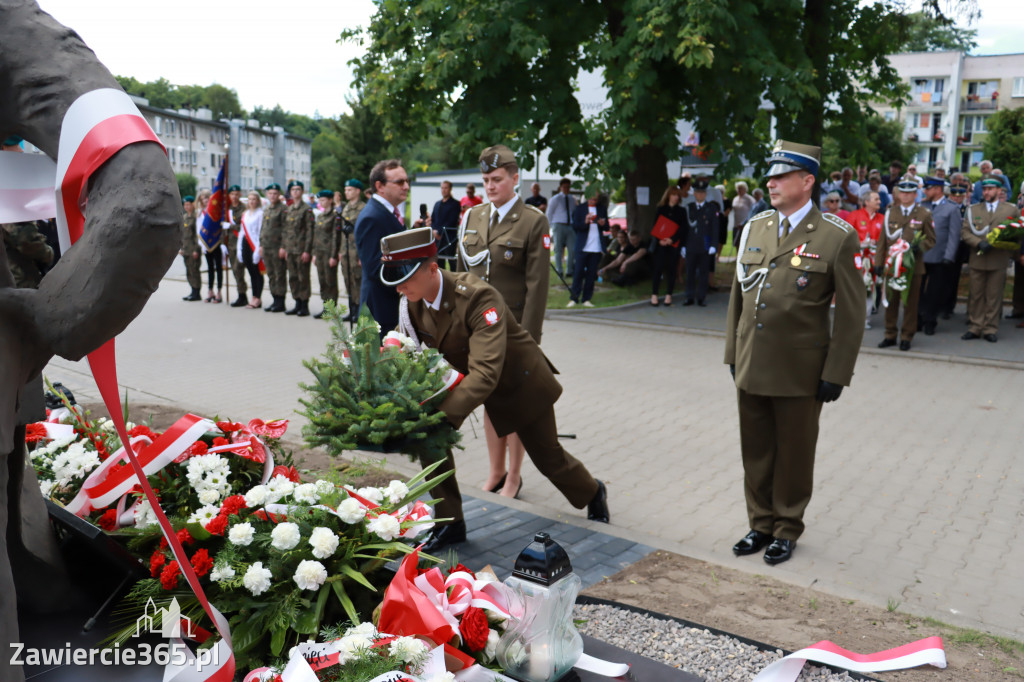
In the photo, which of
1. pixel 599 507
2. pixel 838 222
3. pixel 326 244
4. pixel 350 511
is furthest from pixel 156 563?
pixel 326 244

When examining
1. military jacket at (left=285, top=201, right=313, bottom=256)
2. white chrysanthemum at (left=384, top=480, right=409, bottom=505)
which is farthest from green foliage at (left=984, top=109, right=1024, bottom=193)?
white chrysanthemum at (left=384, top=480, right=409, bottom=505)

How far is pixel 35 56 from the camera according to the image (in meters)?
1.62

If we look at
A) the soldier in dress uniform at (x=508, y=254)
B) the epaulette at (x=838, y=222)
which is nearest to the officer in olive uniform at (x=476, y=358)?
the soldier in dress uniform at (x=508, y=254)

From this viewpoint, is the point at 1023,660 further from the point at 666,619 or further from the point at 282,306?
the point at 282,306

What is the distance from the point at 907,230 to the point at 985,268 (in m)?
1.58

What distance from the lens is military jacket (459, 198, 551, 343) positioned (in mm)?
6188

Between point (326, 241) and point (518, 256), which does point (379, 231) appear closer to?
point (518, 256)

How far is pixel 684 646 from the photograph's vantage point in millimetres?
3621

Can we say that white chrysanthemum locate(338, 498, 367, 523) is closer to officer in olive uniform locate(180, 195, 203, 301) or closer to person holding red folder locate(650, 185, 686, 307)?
person holding red folder locate(650, 185, 686, 307)

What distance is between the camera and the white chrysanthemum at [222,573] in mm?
2781

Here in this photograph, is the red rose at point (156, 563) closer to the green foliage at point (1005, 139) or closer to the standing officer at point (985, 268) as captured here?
the standing officer at point (985, 268)

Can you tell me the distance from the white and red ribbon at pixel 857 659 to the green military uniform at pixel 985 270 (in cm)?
997

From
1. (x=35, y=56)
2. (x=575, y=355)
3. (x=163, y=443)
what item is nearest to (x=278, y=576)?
(x=163, y=443)

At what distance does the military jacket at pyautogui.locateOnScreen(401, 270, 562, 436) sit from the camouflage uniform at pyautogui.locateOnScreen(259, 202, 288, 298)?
11.7 m
